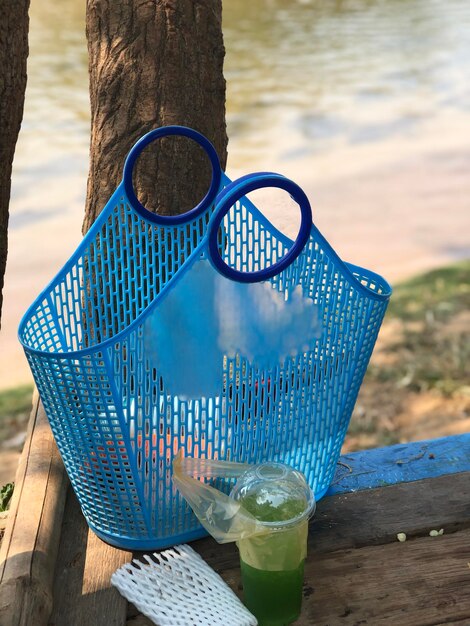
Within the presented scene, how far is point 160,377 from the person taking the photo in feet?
5.58

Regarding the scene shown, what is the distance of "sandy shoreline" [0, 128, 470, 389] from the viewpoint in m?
4.86

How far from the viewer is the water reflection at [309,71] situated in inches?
286

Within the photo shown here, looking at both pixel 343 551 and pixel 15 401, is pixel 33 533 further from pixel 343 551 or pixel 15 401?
pixel 15 401

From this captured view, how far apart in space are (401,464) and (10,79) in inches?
45.0

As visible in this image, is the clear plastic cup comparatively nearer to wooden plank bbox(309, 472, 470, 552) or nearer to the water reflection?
wooden plank bbox(309, 472, 470, 552)

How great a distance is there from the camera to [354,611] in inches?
64.4

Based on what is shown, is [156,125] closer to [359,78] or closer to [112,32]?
[112,32]

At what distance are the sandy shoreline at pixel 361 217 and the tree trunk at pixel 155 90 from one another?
2201 millimetres

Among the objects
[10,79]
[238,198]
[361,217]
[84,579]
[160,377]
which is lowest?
[361,217]

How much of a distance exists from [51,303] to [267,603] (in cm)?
73

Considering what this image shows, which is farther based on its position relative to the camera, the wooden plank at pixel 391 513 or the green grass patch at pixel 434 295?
the green grass patch at pixel 434 295

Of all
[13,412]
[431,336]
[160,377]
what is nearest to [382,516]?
[160,377]

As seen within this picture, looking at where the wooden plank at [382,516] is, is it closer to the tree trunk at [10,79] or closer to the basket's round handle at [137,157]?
the basket's round handle at [137,157]

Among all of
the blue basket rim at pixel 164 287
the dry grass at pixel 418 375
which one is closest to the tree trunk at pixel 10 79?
the blue basket rim at pixel 164 287
